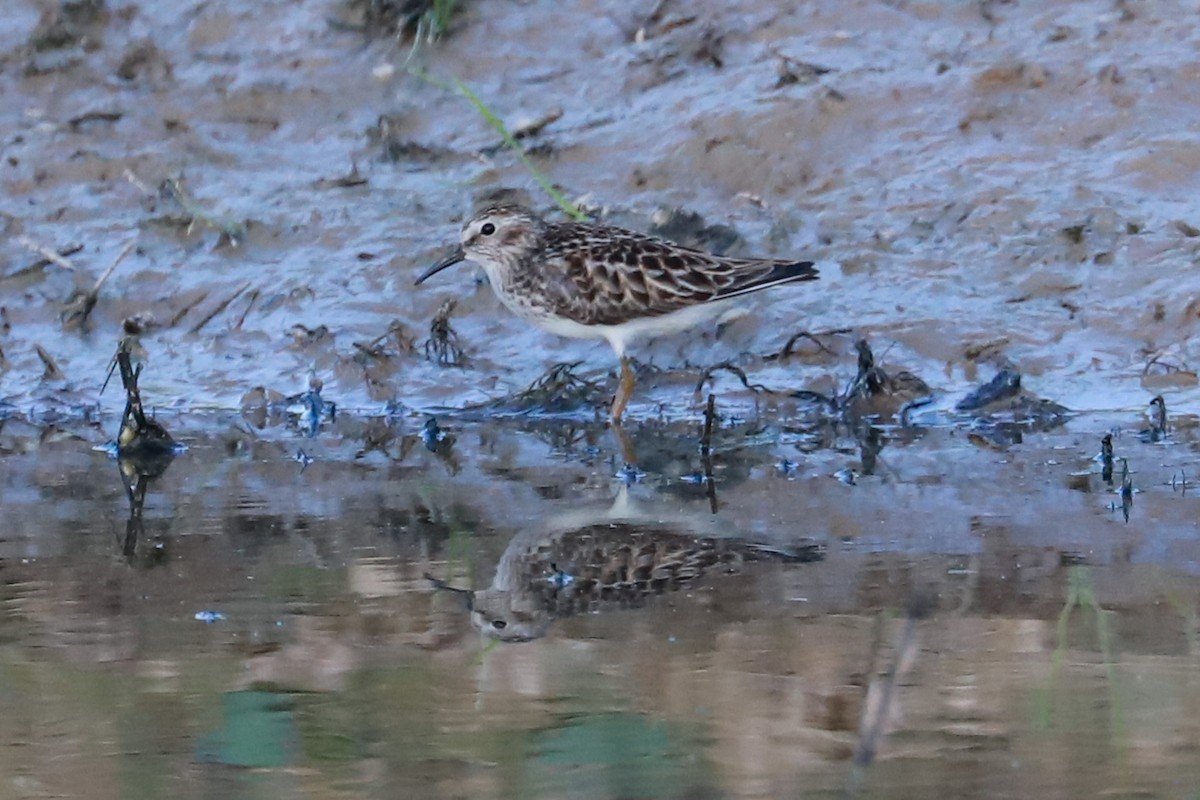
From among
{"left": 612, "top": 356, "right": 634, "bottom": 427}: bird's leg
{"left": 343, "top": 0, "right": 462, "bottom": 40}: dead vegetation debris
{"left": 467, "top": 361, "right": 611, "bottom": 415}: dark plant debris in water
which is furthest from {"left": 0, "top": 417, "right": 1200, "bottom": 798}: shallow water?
{"left": 343, "top": 0, "right": 462, "bottom": 40}: dead vegetation debris

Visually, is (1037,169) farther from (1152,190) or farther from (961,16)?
(961,16)

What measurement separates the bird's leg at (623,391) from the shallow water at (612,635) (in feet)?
3.39

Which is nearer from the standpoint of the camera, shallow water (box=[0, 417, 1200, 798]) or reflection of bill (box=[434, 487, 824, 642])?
shallow water (box=[0, 417, 1200, 798])

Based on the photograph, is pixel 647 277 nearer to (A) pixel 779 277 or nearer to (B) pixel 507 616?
(A) pixel 779 277

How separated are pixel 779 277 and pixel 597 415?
0.95 metres

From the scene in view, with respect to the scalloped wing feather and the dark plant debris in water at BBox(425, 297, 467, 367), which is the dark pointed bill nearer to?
the dark plant debris in water at BBox(425, 297, 467, 367)

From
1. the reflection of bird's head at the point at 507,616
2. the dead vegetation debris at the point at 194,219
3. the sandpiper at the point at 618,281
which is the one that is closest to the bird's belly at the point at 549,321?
the sandpiper at the point at 618,281

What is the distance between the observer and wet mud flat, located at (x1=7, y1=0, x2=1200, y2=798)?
3.93 m

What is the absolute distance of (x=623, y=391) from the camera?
26.6 ft

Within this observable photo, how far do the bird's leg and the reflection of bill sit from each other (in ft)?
6.33

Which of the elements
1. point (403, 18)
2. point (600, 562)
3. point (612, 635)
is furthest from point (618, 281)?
point (612, 635)

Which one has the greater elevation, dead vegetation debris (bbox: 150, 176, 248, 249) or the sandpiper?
dead vegetation debris (bbox: 150, 176, 248, 249)

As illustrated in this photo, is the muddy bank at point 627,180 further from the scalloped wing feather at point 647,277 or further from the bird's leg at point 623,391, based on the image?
the scalloped wing feather at point 647,277

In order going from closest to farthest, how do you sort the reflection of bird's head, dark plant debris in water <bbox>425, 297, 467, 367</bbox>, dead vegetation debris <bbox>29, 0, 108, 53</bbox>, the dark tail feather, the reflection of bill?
the reflection of bird's head, the reflection of bill, the dark tail feather, dark plant debris in water <bbox>425, 297, 467, 367</bbox>, dead vegetation debris <bbox>29, 0, 108, 53</bbox>
